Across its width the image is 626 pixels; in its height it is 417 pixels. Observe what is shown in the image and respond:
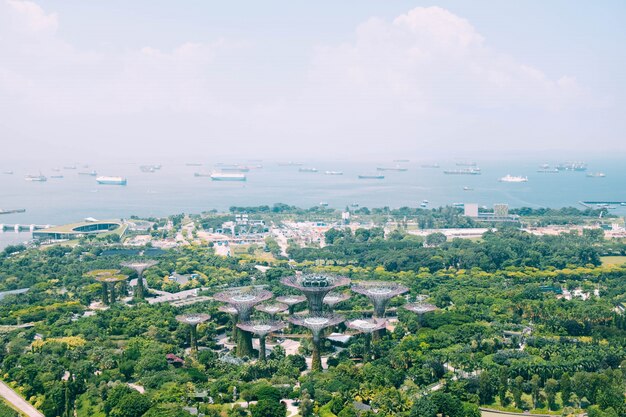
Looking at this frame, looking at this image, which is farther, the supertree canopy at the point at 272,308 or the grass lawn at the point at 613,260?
the grass lawn at the point at 613,260

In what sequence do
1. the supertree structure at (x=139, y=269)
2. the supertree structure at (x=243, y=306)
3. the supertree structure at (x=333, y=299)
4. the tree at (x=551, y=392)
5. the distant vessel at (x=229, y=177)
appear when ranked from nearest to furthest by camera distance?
1. the tree at (x=551, y=392)
2. the supertree structure at (x=243, y=306)
3. the supertree structure at (x=333, y=299)
4. the supertree structure at (x=139, y=269)
5. the distant vessel at (x=229, y=177)

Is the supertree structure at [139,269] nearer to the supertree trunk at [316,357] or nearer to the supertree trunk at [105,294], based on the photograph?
the supertree trunk at [105,294]

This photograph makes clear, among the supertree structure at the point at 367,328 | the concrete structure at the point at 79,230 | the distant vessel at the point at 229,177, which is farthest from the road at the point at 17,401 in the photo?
the distant vessel at the point at 229,177

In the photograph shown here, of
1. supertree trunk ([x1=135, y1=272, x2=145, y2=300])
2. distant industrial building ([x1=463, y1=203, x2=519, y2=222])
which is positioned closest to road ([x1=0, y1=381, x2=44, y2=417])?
supertree trunk ([x1=135, y1=272, x2=145, y2=300])

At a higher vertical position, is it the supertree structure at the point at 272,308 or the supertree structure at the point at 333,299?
the supertree structure at the point at 333,299

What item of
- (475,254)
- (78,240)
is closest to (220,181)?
(78,240)

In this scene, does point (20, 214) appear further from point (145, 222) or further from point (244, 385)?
point (244, 385)
